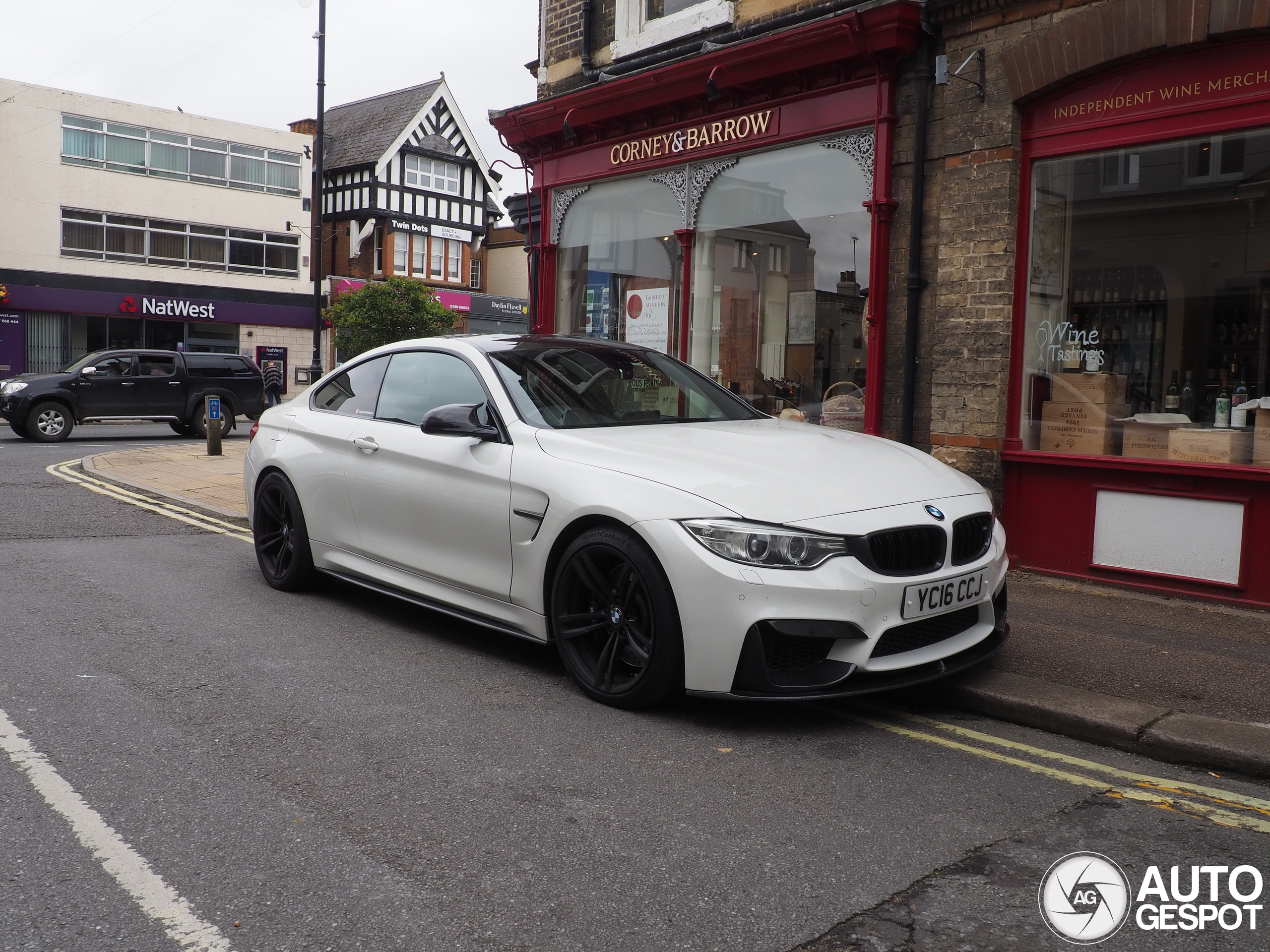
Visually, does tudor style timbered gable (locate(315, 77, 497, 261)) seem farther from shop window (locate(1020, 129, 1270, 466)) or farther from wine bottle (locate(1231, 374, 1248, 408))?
wine bottle (locate(1231, 374, 1248, 408))

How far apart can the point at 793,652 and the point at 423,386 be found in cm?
265

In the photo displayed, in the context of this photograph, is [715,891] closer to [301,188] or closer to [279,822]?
[279,822]

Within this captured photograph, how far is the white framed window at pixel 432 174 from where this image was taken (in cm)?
4716

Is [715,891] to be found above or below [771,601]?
below

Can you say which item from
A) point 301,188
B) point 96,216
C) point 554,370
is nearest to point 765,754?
point 554,370

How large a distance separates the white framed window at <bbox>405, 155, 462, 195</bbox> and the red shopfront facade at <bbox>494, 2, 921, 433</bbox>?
37402mm

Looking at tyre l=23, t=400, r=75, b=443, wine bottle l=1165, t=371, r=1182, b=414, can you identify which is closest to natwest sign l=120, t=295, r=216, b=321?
tyre l=23, t=400, r=75, b=443

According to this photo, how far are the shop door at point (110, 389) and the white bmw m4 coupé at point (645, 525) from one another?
668 inches

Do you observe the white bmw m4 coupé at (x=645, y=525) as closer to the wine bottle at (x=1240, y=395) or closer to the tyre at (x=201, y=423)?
the wine bottle at (x=1240, y=395)

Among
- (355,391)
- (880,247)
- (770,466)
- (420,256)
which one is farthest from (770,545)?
(420,256)

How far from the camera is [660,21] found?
10.6m

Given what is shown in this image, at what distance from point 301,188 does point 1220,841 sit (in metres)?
42.7

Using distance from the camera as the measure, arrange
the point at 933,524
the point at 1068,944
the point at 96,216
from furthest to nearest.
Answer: the point at 96,216 < the point at 933,524 < the point at 1068,944

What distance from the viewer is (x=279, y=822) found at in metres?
3.28
